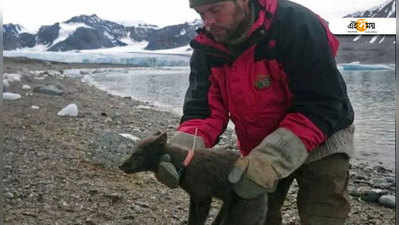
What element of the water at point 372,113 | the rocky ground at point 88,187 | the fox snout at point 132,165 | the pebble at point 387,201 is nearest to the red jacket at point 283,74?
the fox snout at point 132,165

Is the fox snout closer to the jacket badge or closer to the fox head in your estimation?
the fox head

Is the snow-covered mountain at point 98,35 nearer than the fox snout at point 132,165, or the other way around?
the fox snout at point 132,165

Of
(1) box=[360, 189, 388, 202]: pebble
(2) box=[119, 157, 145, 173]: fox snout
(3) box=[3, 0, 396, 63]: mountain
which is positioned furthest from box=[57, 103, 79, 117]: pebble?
(2) box=[119, 157, 145, 173]: fox snout

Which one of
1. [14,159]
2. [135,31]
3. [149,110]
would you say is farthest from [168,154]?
[149,110]

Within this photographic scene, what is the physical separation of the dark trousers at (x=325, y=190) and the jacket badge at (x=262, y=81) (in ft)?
1.34

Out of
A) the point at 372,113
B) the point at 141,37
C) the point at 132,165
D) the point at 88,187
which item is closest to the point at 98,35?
the point at 141,37

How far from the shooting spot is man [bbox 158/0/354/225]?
5.26 ft

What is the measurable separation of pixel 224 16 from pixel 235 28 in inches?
2.7

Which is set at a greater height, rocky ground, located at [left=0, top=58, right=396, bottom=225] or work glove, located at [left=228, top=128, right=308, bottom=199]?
work glove, located at [left=228, top=128, right=308, bottom=199]

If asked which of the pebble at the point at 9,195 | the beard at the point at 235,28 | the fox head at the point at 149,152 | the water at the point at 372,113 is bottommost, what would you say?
the water at the point at 372,113

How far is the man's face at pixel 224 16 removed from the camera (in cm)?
158

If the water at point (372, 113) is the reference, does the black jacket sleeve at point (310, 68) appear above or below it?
above

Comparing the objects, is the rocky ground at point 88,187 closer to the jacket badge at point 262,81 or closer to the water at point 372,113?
the water at point 372,113

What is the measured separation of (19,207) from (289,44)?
5.78 feet
